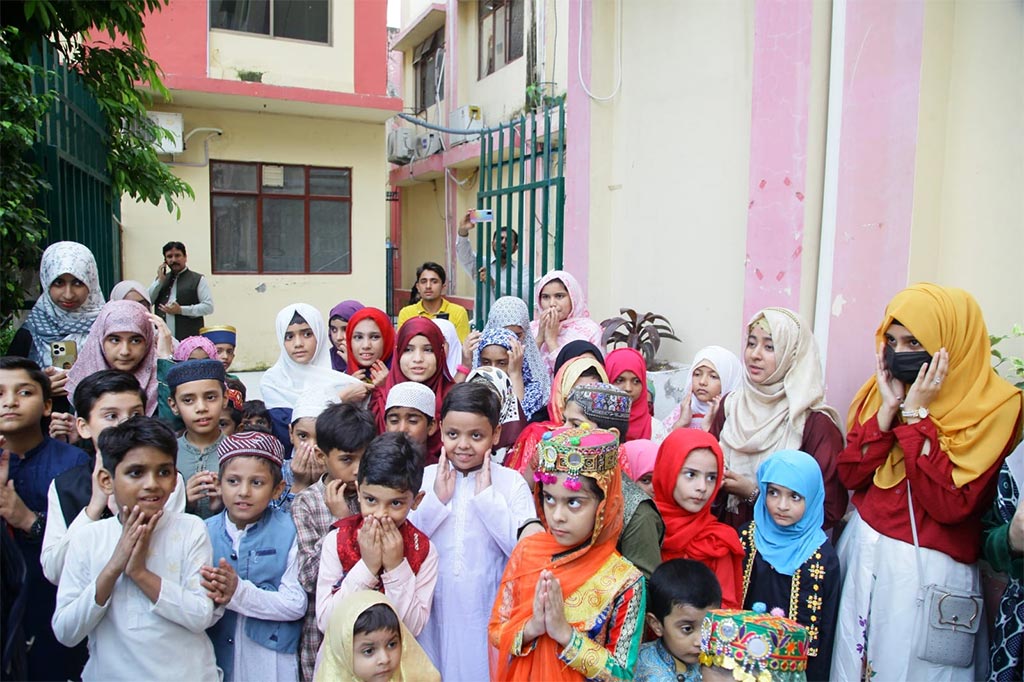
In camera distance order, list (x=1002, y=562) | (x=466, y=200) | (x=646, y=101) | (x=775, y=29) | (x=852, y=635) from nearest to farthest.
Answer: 1. (x=1002, y=562)
2. (x=852, y=635)
3. (x=775, y=29)
4. (x=646, y=101)
5. (x=466, y=200)

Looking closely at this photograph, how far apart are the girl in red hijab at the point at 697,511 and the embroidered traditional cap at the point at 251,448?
53.1 inches

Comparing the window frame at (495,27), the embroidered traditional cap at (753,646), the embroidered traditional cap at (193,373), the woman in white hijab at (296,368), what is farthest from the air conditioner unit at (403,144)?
the embroidered traditional cap at (753,646)

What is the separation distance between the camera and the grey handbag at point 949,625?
234 centimetres

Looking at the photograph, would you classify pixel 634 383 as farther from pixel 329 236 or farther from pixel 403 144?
pixel 403 144

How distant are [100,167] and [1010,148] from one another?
245 inches

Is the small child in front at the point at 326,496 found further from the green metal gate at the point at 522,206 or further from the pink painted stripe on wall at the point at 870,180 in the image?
the green metal gate at the point at 522,206

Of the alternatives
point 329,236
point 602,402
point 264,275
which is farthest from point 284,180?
point 602,402

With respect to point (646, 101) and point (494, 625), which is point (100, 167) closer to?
point (646, 101)

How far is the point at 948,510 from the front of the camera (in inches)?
91.0

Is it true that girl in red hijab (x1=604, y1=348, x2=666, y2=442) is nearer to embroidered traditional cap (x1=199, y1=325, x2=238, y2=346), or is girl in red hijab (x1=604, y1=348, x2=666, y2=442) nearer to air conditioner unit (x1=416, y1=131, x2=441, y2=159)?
→ embroidered traditional cap (x1=199, y1=325, x2=238, y2=346)

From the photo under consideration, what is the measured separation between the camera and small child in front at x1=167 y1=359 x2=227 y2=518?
2729 millimetres

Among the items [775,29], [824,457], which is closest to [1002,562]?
[824,457]

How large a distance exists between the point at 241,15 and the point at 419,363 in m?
8.70

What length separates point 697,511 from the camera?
8.13ft
